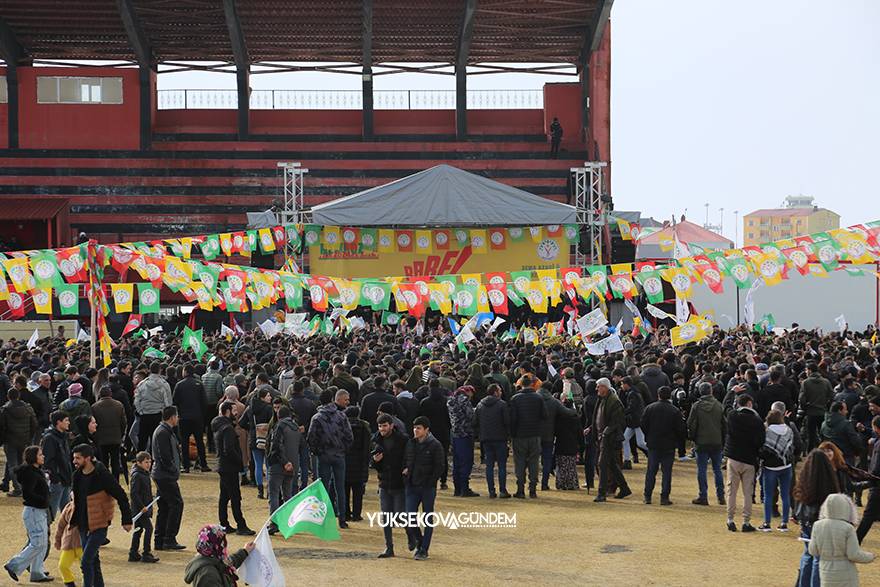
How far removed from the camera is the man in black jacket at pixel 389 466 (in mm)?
12062

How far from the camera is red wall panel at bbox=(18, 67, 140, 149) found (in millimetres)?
45094

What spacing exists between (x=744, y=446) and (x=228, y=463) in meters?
5.11

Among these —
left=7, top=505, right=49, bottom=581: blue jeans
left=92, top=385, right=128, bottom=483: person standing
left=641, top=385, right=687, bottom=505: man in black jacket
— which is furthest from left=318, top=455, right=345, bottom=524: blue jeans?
left=641, top=385, right=687, bottom=505: man in black jacket

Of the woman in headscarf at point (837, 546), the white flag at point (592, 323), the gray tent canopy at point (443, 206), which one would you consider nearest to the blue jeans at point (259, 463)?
the woman in headscarf at point (837, 546)

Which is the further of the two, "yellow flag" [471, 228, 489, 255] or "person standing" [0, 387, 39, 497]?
"yellow flag" [471, 228, 489, 255]

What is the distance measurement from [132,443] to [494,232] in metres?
21.9

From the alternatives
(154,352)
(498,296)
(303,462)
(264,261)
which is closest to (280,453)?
(303,462)

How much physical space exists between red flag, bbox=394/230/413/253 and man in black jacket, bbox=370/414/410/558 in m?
25.0

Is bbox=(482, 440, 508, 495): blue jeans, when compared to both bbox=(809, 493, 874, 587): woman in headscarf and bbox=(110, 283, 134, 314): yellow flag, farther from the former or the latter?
bbox=(110, 283, 134, 314): yellow flag

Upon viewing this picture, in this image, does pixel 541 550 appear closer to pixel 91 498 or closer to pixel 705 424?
pixel 705 424

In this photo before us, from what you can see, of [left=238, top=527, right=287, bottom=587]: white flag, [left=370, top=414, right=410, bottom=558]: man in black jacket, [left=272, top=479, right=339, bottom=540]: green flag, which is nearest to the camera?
[left=238, top=527, right=287, bottom=587]: white flag

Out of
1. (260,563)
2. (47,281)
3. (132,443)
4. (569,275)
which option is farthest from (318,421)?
(569,275)

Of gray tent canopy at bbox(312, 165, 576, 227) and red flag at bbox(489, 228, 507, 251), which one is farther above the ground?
gray tent canopy at bbox(312, 165, 576, 227)

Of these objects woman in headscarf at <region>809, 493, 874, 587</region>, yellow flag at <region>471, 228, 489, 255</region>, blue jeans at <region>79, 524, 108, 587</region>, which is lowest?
blue jeans at <region>79, 524, 108, 587</region>
